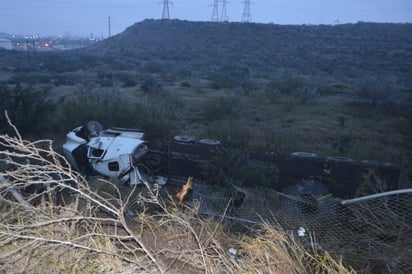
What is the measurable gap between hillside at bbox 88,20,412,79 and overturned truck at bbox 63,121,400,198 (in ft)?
88.0

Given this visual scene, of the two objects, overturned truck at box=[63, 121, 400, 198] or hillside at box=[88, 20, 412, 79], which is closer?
overturned truck at box=[63, 121, 400, 198]

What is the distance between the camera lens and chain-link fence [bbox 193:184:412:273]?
4836 millimetres

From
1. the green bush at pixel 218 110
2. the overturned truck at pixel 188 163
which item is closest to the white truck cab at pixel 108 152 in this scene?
the overturned truck at pixel 188 163

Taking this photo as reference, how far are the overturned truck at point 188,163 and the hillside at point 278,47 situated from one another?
26.8 m

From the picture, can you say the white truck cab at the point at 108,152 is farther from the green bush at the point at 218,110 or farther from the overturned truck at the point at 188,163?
the green bush at the point at 218,110

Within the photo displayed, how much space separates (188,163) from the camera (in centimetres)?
912

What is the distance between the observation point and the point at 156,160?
930 cm

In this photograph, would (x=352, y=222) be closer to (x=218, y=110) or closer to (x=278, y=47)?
(x=218, y=110)

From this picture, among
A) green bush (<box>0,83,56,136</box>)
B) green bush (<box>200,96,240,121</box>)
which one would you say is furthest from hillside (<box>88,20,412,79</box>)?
green bush (<box>0,83,56,136</box>)

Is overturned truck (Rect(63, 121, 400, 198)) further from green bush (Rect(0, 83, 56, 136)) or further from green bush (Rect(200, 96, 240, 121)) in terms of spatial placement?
green bush (Rect(200, 96, 240, 121))

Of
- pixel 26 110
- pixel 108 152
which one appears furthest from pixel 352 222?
pixel 26 110

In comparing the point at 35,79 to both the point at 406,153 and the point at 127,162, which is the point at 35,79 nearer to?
the point at 127,162

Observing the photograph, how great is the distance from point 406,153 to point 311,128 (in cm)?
396

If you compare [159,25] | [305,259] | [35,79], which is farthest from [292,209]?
[159,25]
